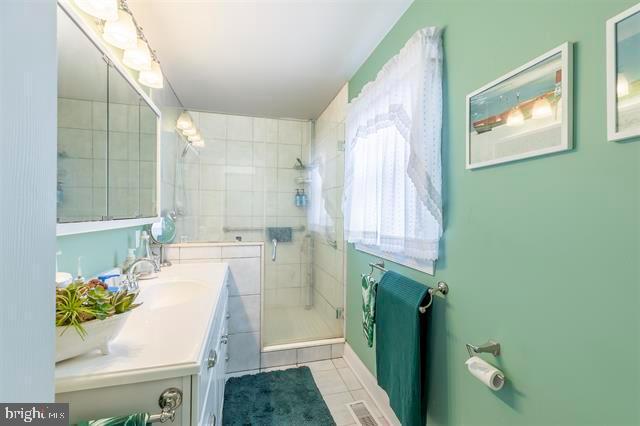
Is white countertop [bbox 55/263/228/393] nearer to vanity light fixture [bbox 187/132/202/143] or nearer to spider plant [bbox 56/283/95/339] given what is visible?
spider plant [bbox 56/283/95/339]

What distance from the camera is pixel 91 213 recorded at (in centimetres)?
109

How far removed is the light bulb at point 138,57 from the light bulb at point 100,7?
228mm

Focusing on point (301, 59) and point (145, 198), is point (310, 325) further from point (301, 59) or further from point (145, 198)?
point (301, 59)

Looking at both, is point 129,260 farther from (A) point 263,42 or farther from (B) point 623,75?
(B) point 623,75

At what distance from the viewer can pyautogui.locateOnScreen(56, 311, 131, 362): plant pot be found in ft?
2.28

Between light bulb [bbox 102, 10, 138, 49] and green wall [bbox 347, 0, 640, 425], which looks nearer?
green wall [bbox 347, 0, 640, 425]

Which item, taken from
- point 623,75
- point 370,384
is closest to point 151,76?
point 623,75

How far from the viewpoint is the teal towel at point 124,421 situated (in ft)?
2.02

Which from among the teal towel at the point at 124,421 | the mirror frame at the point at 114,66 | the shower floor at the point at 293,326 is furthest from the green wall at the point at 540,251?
the mirror frame at the point at 114,66

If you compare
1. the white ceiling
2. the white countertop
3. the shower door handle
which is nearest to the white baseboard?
the shower door handle

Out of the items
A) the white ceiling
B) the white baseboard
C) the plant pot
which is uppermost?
the white ceiling

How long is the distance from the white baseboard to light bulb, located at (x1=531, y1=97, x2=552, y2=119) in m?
1.67

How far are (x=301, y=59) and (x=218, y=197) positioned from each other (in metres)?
1.63

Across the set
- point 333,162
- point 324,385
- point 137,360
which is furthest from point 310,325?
point 137,360
